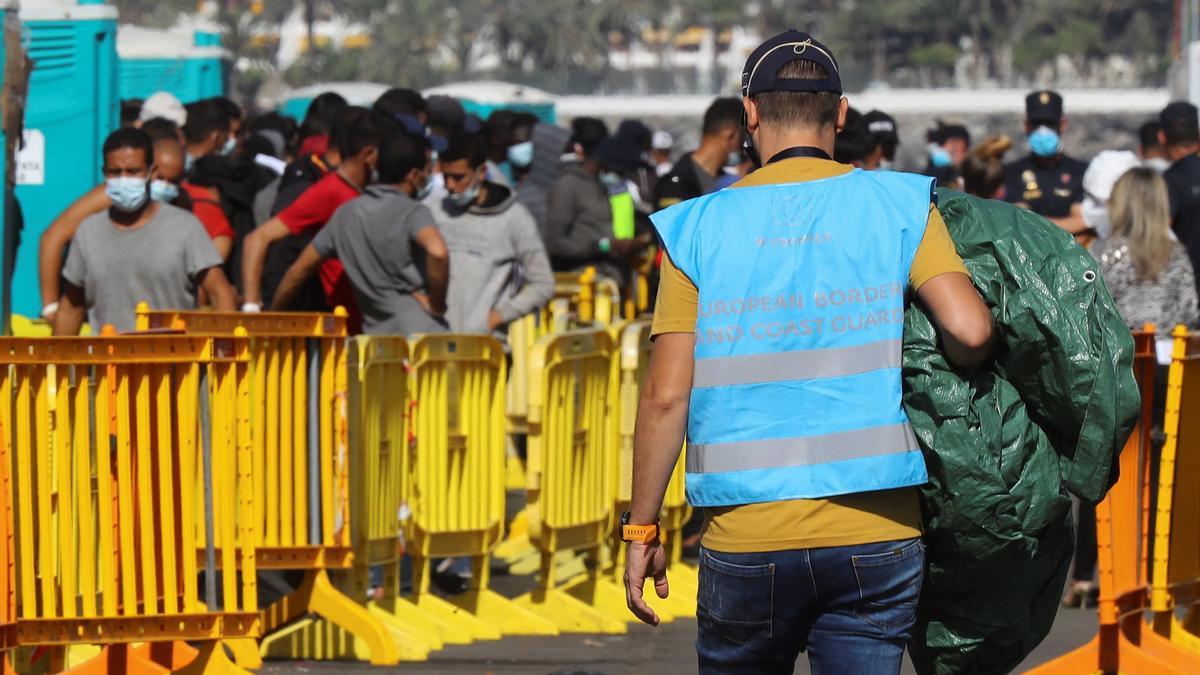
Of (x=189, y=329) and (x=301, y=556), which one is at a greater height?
(x=189, y=329)

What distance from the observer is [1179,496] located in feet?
23.1

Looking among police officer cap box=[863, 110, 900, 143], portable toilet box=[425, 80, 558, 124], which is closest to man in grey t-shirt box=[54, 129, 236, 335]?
police officer cap box=[863, 110, 900, 143]

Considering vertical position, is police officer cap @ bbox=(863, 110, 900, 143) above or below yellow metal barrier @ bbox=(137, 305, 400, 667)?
above

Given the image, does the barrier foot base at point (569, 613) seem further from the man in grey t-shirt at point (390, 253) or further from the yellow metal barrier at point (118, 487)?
the yellow metal barrier at point (118, 487)

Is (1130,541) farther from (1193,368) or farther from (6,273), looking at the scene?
(6,273)

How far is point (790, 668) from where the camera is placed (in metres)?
4.14

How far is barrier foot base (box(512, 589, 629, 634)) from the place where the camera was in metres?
8.33

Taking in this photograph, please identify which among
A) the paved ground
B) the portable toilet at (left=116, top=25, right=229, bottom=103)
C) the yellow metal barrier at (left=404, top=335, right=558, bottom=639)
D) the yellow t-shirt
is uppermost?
the portable toilet at (left=116, top=25, right=229, bottom=103)

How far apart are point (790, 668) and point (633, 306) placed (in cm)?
1076

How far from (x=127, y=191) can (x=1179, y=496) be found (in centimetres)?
425

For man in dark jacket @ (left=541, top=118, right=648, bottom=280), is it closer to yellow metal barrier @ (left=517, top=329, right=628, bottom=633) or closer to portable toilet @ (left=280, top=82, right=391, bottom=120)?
yellow metal barrier @ (left=517, top=329, right=628, bottom=633)

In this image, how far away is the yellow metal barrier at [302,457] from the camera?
7254mm

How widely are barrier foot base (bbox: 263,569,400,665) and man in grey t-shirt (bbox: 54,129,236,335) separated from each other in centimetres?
134

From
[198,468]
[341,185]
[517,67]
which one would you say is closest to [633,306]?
[341,185]
